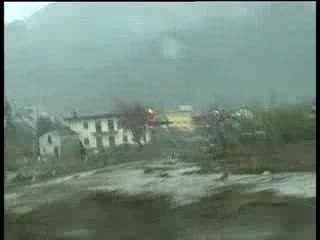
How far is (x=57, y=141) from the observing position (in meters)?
2.78

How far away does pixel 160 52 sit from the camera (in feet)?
8.95

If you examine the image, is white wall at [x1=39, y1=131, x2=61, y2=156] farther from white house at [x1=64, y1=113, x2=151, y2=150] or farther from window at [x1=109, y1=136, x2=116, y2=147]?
window at [x1=109, y1=136, x2=116, y2=147]

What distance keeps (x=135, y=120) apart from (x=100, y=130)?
0.60ft

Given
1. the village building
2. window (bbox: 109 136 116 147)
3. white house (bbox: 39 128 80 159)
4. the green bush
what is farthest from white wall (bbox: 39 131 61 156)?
the green bush

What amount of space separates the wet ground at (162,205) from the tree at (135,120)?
0.14 m

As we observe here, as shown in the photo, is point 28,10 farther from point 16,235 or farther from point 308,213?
point 308,213

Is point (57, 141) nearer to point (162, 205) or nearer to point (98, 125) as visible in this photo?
point (98, 125)

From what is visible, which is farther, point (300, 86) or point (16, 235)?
point (300, 86)

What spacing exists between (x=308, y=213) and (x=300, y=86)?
63 centimetres

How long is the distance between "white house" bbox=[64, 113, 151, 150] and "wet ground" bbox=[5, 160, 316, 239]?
0.43 ft

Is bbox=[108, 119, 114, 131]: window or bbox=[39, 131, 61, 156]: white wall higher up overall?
bbox=[108, 119, 114, 131]: window

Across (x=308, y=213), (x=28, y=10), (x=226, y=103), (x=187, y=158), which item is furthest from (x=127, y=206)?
(x=28, y=10)

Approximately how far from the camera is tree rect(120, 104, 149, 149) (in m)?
2.75

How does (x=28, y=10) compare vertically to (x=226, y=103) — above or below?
above
